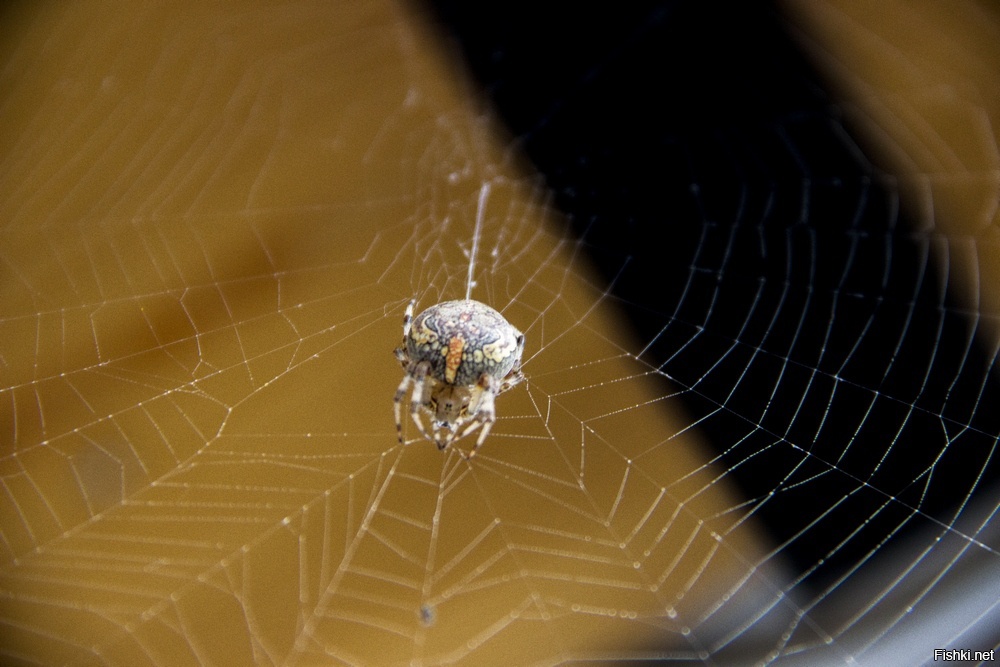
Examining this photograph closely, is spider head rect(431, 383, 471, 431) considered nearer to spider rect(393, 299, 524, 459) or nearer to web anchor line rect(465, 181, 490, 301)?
spider rect(393, 299, 524, 459)

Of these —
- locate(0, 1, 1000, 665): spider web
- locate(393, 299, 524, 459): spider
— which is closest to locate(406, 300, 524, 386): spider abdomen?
locate(393, 299, 524, 459): spider

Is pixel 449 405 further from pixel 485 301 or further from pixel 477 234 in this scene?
pixel 477 234

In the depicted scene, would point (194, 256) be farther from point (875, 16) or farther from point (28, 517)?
point (875, 16)

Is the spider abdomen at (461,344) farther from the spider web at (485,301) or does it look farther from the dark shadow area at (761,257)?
the dark shadow area at (761,257)

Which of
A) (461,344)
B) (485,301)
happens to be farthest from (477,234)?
(461,344)

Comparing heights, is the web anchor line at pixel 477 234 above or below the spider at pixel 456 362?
above

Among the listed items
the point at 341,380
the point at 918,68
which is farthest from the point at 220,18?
the point at 918,68

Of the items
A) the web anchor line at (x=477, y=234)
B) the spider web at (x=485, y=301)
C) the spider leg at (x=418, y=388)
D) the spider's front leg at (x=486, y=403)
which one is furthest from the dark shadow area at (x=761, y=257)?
the spider leg at (x=418, y=388)
